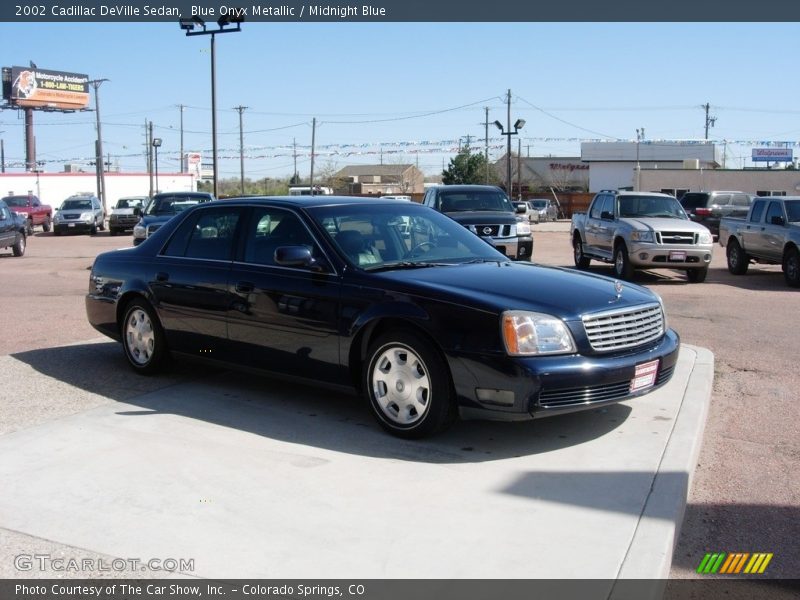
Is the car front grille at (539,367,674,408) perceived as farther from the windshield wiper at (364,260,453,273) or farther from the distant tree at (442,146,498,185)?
the distant tree at (442,146,498,185)

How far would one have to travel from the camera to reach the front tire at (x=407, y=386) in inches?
215

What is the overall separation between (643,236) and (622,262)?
708mm

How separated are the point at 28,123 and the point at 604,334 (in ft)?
345

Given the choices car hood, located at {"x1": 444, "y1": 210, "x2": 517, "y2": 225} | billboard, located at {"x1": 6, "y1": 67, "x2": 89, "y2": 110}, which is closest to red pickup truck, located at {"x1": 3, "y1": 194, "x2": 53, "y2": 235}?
car hood, located at {"x1": 444, "y1": 210, "x2": 517, "y2": 225}

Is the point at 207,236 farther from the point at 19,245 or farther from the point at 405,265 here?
the point at 19,245

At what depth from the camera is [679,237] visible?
1606cm

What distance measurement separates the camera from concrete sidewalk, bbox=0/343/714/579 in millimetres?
3998

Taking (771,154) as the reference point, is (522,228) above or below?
below

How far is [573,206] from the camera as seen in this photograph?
71438 mm

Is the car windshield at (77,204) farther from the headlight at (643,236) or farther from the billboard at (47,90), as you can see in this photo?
the billboard at (47,90)

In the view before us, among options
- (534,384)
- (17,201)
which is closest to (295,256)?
(534,384)

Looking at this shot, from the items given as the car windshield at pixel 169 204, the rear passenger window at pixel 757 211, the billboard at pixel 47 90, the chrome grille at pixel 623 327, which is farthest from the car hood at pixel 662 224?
the billboard at pixel 47 90

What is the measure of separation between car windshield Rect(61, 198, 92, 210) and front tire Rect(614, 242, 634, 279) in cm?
2996

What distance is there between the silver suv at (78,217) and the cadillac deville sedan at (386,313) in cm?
3322
